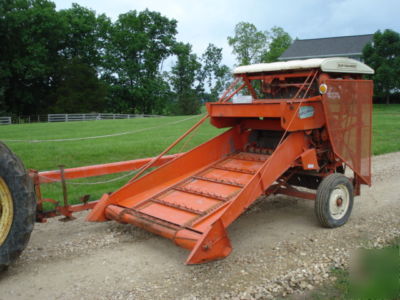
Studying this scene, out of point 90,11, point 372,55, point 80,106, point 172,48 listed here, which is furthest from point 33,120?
point 372,55

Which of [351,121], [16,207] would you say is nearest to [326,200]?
[351,121]

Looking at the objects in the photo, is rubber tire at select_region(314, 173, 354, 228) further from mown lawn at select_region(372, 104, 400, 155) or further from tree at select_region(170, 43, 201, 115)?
tree at select_region(170, 43, 201, 115)

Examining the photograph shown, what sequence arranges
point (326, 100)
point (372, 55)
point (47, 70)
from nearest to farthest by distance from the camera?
1. point (326, 100)
2. point (372, 55)
3. point (47, 70)

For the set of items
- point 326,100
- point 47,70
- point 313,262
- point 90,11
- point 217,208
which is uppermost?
point 90,11

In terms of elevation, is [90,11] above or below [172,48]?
above

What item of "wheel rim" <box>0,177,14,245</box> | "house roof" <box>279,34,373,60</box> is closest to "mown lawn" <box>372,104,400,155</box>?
"wheel rim" <box>0,177,14,245</box>

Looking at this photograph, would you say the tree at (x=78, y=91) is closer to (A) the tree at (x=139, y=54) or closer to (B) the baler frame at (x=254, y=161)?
(A) the tree at (x=139, y=54)

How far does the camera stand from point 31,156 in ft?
36.6

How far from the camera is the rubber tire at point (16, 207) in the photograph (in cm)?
442

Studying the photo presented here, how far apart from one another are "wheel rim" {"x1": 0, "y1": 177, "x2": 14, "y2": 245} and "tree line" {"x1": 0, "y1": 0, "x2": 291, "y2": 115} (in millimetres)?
37706

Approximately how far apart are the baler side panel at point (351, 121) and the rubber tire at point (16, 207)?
157 inches

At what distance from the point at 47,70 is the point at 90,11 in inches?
444

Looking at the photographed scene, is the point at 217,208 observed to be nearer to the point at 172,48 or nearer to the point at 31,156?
the point at 31,156

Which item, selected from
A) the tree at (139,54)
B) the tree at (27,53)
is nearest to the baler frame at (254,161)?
the tree at (27,53)
